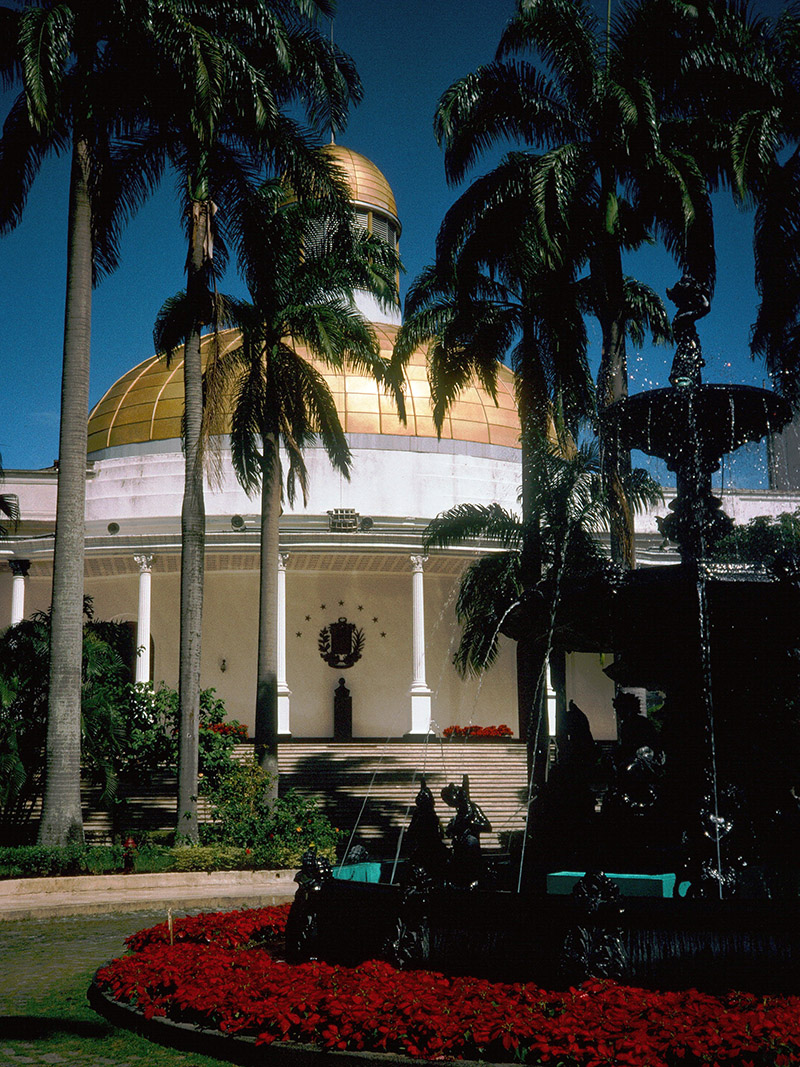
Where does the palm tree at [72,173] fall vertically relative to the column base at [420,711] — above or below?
above

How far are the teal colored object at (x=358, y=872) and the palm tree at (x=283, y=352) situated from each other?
11043mm

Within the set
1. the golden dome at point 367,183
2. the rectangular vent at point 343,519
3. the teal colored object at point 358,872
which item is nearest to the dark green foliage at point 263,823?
the teal colored object at point 358,872

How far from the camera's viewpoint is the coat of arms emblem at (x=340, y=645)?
126ft

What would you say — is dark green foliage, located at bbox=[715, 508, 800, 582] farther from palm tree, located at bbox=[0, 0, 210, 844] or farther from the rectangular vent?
palm tree, located at bbox=[0, 0, 210, 844]

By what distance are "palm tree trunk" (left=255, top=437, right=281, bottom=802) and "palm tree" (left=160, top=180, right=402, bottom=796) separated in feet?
0.07

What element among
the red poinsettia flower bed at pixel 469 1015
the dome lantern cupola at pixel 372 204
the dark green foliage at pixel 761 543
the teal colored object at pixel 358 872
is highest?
the dome lantern cupola at pixel 372 204

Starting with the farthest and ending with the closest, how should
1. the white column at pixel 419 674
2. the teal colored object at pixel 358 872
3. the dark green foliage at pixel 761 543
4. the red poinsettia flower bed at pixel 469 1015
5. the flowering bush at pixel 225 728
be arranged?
1. the white column at pixel 419 674
2. the dark green foliage at pixel 761 543
3. the flowering bush at pixel 225 728
4. the teal colored object at pixel 358 872
5. the red poinsettia flower bed at pixel 469 1015

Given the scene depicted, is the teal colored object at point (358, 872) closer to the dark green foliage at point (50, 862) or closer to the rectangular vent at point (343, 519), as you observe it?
the dark green foliage at point (50, 862)

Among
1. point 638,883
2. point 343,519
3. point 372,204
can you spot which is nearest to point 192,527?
point 343,519

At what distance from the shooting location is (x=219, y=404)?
2450cm

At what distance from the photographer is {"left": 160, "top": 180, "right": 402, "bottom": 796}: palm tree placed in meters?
22.3

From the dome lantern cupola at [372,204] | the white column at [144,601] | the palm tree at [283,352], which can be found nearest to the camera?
the palm tree at [283,352]

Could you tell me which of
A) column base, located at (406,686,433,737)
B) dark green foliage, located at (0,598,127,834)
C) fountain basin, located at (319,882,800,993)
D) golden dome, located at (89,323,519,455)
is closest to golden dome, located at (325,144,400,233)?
golden dome, located at (89,323,519,455)

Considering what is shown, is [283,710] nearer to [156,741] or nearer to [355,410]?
[156,741]
